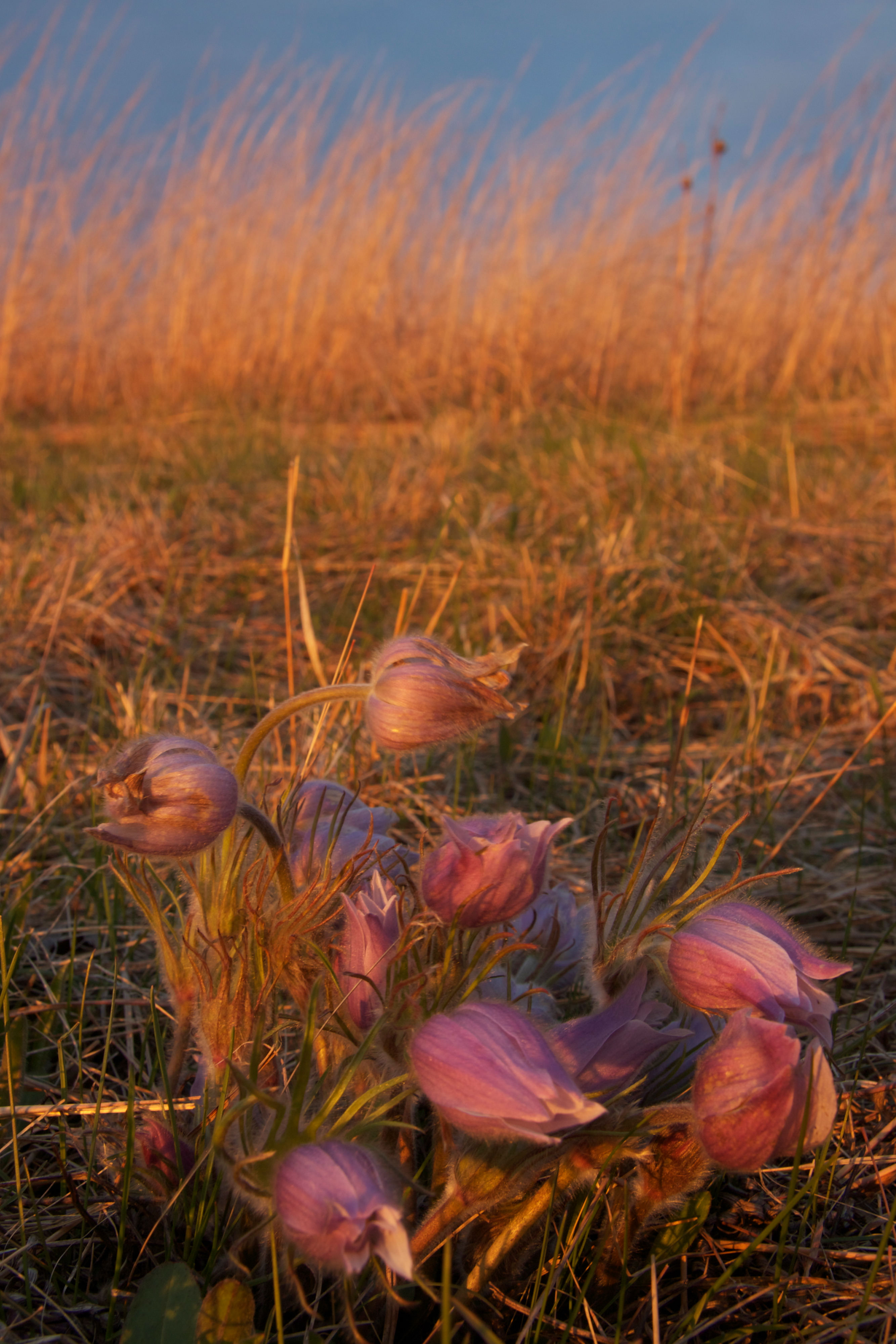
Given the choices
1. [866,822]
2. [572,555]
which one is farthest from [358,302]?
[866,822]

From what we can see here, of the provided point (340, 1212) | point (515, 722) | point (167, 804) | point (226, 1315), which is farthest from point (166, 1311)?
point (515, 722)

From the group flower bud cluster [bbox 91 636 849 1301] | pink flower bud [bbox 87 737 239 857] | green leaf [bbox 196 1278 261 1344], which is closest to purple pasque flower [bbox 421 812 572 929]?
flower bud cluster [bbox 91 636 849 1301]

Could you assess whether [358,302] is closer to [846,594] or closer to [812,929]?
[846,594]

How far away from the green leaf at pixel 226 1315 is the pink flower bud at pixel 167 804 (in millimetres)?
251

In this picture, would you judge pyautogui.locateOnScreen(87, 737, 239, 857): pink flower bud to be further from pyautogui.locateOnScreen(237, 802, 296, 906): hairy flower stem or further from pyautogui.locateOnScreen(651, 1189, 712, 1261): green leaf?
pyautogui.locateOnScreen(651, 1189, 712, 1261): green leaf

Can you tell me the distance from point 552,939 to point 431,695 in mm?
257

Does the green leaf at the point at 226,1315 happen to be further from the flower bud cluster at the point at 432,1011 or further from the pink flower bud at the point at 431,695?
the pink flower bud at the point at 431,695

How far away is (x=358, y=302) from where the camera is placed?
510 centimetres

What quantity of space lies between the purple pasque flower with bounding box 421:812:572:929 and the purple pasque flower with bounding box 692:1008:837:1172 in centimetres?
14

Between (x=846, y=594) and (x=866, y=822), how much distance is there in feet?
2.82

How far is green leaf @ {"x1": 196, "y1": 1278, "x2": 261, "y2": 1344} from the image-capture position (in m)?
0.57

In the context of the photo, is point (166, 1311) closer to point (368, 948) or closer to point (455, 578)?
point (368, 948)

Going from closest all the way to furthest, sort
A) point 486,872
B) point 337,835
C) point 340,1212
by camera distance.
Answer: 1. point 340,1212
2. point 486,872
3. point 337,835

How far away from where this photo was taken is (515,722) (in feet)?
5.42
